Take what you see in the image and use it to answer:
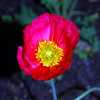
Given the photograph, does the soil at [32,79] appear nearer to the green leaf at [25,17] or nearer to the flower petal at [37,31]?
the green leaf at [25,17]

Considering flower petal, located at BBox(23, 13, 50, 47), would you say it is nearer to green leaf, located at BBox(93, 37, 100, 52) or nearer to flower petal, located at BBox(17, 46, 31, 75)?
flower petal, located at BBox(17, 46, 31, 75)

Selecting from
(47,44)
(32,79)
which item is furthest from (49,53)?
(32,79)

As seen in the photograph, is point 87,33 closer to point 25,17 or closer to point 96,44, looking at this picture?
point 96,44

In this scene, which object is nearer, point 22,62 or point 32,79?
point 22,62

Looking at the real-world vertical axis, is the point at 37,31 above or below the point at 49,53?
above

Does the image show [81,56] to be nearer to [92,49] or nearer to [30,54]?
[92,49]

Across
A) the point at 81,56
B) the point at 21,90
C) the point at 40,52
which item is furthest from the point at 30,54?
A: the point at 81,56

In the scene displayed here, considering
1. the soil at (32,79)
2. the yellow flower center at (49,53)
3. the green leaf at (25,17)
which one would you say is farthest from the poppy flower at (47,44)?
the green leaf at (25,17)
